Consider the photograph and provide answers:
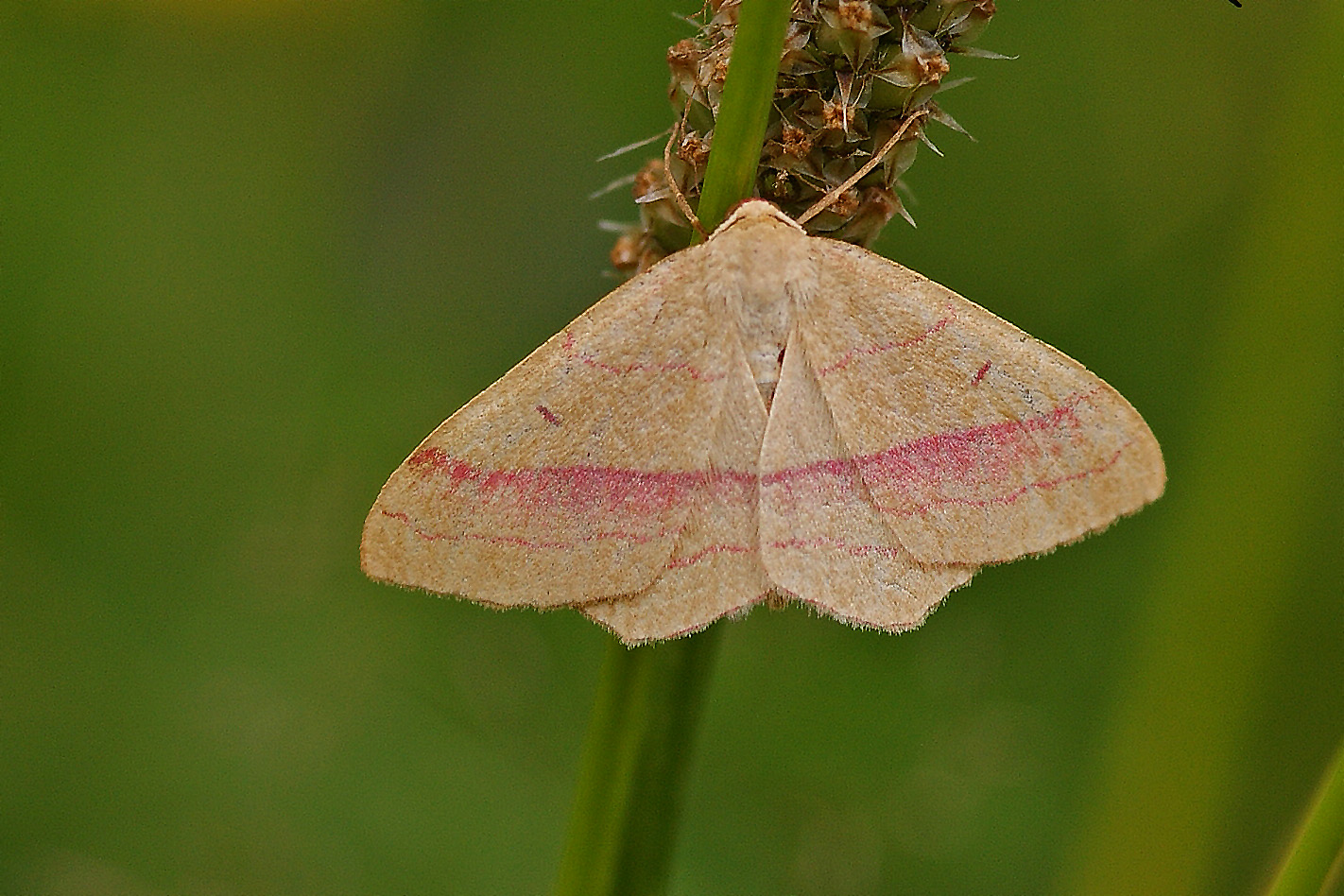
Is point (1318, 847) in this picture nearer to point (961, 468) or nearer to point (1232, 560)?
point (961, 468)

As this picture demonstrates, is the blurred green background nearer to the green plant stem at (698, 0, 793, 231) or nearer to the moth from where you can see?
the moth

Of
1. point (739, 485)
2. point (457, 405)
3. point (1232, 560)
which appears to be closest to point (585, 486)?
point (739, 485)

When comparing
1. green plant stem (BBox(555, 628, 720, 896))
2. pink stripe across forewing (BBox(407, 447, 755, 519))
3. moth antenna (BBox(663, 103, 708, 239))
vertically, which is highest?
moth antenna (BBox(663, 103, 708, 239))

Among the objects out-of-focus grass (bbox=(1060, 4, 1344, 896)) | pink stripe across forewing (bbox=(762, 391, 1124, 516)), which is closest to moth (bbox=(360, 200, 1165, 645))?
pink stripe across forewing (bbox=(762, 391, 1124, 516))

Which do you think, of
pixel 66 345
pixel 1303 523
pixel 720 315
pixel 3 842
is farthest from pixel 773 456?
pixel 66 345

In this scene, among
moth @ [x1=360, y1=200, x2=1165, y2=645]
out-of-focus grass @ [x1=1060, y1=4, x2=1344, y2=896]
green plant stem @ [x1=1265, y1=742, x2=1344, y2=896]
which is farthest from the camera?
out-of-focus grass @ [x1=1060, y1=4, x2=1344, y2=896]

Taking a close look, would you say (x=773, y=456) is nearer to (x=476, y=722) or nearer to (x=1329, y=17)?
(x=476, y=722)

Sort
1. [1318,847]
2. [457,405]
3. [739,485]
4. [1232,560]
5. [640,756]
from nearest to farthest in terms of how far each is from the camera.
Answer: [1318,847] < [640,756] < [739,485] < [1232,560] < [457,405]
